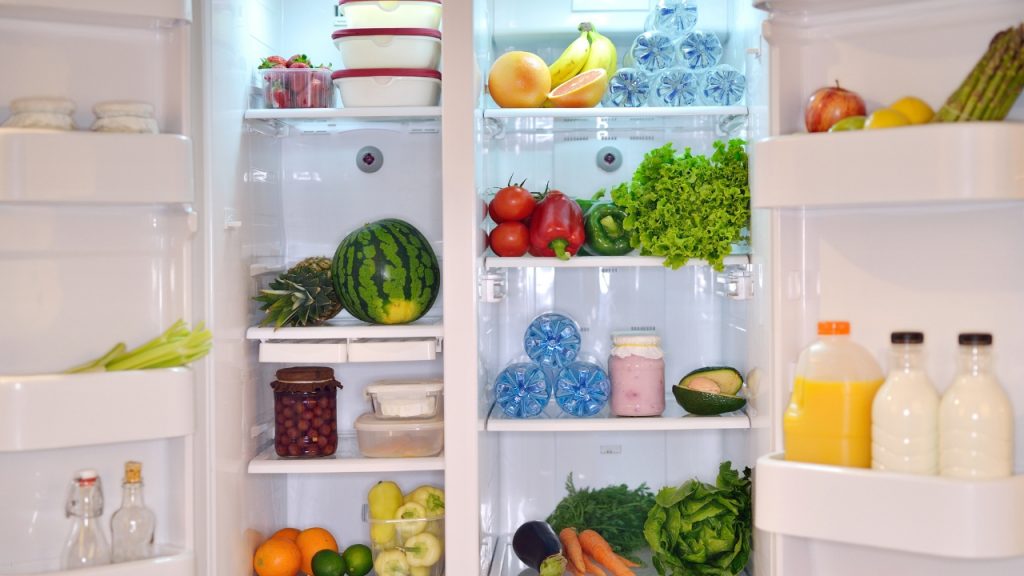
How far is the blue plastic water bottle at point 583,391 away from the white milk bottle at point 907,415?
0.87 metres

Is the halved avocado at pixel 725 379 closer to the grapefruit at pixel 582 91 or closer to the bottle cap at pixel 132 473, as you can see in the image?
the grapefruit at pixel 582 91

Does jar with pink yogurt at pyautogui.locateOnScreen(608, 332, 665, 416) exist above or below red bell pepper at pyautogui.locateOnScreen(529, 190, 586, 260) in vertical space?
below

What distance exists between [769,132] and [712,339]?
879 millimetres

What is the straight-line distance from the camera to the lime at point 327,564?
2.59 metres

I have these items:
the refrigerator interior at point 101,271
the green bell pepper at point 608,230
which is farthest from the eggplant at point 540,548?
the refrigerator interior at point 101,271

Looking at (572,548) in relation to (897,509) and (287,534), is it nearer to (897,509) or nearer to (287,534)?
(287,534)

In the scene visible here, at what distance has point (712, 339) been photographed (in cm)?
293

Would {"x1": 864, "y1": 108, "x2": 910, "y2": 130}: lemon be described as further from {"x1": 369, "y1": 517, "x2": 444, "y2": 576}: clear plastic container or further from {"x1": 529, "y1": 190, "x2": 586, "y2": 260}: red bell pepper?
{"x1": 369, "y1": 517, "x2": 444, "y2": 576}: clear plastic container

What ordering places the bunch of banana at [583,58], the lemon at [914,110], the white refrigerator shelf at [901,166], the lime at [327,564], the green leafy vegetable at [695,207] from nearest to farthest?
the white refrigerator shelf at [901,166], the lemon at [914,110], the green leafy vegetable at [695,207], the lime at [327,564], the bunch of banana at [583,58]

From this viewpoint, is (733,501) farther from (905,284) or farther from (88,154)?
(88,154)

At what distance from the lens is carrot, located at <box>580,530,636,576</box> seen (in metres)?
2.62

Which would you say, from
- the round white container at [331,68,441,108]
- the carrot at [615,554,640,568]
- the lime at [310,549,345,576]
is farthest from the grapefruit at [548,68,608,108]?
the lime at [310,549,345,576]

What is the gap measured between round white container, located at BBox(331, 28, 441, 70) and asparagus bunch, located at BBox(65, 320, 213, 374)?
0.78 meters

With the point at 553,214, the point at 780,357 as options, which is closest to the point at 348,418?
the point at 553,214
